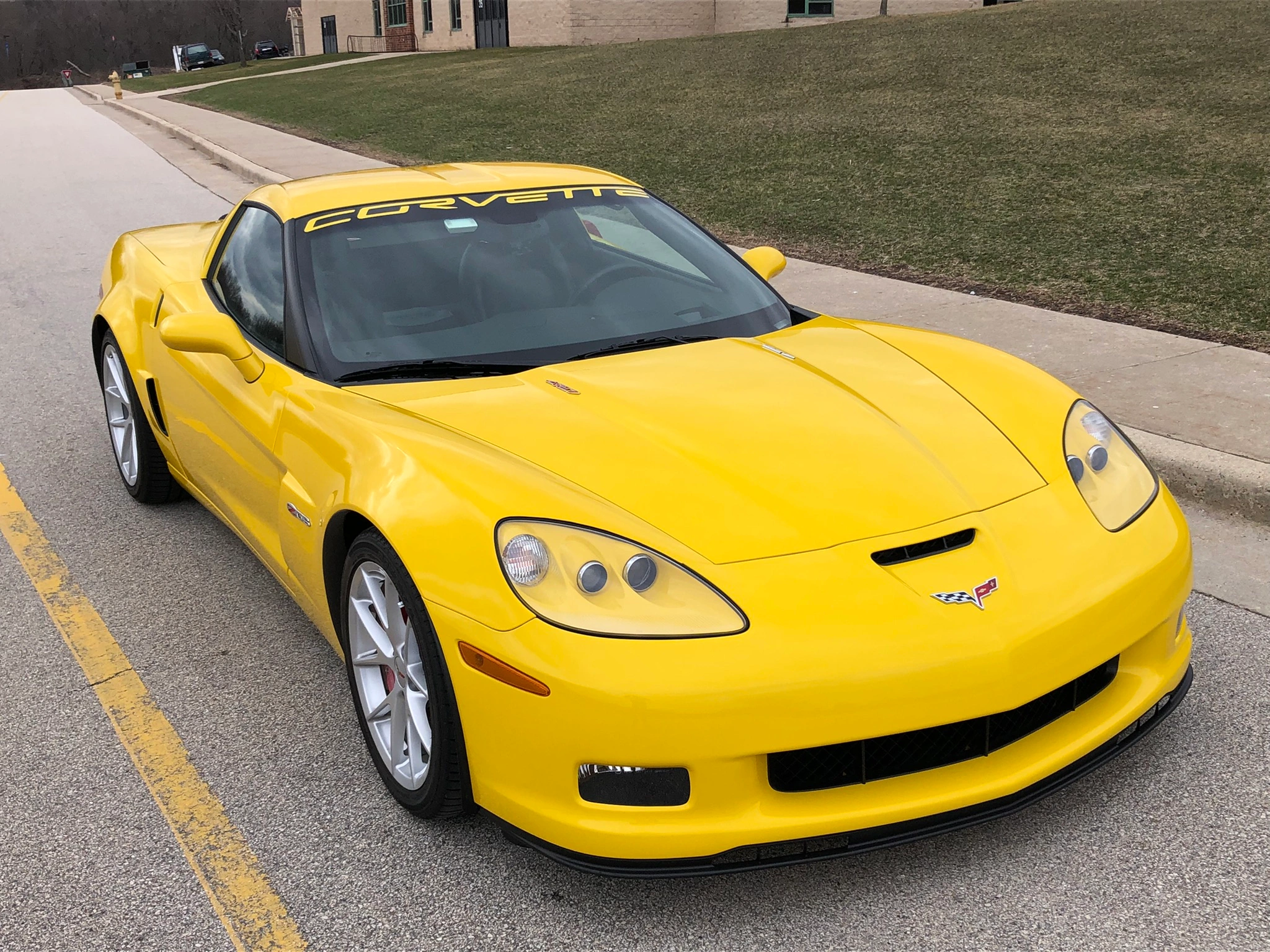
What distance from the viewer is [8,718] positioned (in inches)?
138

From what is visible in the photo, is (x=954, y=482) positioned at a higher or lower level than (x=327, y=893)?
higher

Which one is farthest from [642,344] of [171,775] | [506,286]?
[171,775]

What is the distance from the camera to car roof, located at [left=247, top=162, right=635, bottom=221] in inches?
159

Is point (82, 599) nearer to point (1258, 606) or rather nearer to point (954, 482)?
point (954, 482)

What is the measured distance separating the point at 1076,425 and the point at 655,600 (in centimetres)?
143

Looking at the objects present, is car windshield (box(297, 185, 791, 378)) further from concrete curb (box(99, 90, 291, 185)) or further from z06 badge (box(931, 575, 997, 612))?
concrete curb (box(99, 90, 291, 185))

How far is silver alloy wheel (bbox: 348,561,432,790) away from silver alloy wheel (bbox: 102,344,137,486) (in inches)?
96.8

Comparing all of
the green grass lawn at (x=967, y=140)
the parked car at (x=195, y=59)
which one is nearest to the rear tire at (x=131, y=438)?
the green grass lawn at (x=967, y=140)

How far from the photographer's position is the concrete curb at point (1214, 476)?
4.54 m

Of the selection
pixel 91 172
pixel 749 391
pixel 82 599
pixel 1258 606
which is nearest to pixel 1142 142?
pixel 1258 606

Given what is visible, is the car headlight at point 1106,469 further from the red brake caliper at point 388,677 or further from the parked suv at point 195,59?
the parked suv at point 195,59

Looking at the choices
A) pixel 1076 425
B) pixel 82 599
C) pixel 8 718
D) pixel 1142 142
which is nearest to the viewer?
pixel 1076 425

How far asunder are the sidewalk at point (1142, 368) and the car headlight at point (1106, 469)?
167 centimetres

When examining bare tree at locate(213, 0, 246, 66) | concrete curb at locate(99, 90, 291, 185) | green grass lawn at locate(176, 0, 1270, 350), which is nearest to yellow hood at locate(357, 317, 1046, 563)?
green grass lawn at locate(176, 0, 1270, 350)
